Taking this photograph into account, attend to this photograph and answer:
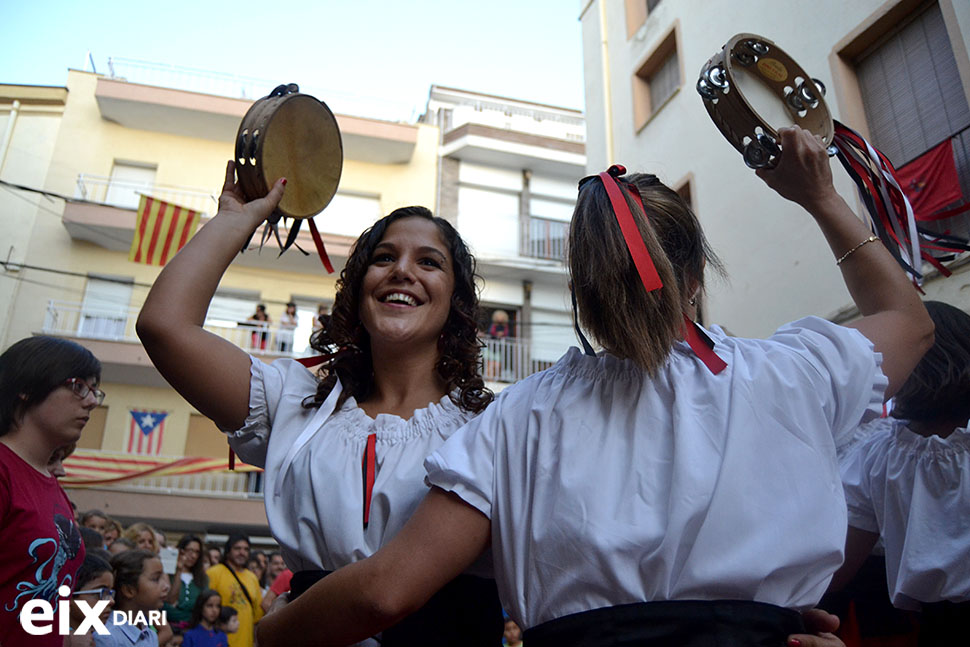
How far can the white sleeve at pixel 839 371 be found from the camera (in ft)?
4.55

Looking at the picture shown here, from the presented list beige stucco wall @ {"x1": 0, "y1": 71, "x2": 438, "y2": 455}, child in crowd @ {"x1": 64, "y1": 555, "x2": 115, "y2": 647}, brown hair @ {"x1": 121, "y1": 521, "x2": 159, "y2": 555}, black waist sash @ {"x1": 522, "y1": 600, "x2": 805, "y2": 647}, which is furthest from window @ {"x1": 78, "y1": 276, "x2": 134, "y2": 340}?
black waist sash @ {"x1": 522, "y1": 600, "x2": 805, "y2": 647}

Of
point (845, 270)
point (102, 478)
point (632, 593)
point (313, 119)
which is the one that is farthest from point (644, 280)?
point (102, 478)

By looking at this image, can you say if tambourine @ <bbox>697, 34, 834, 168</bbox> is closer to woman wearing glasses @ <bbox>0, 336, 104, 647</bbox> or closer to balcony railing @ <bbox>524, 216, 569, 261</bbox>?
woman wearing glasses @ <bbox>0, 336, 104, 647</bbox>

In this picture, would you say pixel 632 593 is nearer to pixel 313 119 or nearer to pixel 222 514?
pixel 313 119

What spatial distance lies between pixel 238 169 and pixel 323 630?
1.39 meters

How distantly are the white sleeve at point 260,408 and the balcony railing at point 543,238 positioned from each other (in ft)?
58.3

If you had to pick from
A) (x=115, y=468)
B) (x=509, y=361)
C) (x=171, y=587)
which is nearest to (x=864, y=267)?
(x=171, y=587)

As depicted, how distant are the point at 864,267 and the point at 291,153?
1627mm

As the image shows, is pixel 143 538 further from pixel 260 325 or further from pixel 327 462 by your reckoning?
pixel 260 325

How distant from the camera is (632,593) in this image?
123cm

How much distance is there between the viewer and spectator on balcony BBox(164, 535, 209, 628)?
20.6ft

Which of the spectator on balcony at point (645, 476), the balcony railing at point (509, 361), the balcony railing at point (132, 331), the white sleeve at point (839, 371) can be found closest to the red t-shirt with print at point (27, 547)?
the spectator on balcony at point (645, 476)

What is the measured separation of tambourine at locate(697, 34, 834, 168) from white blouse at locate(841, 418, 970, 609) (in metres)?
1.08

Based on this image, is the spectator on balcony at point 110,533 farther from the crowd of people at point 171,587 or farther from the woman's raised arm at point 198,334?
the woman's raised arm at point 198,334
